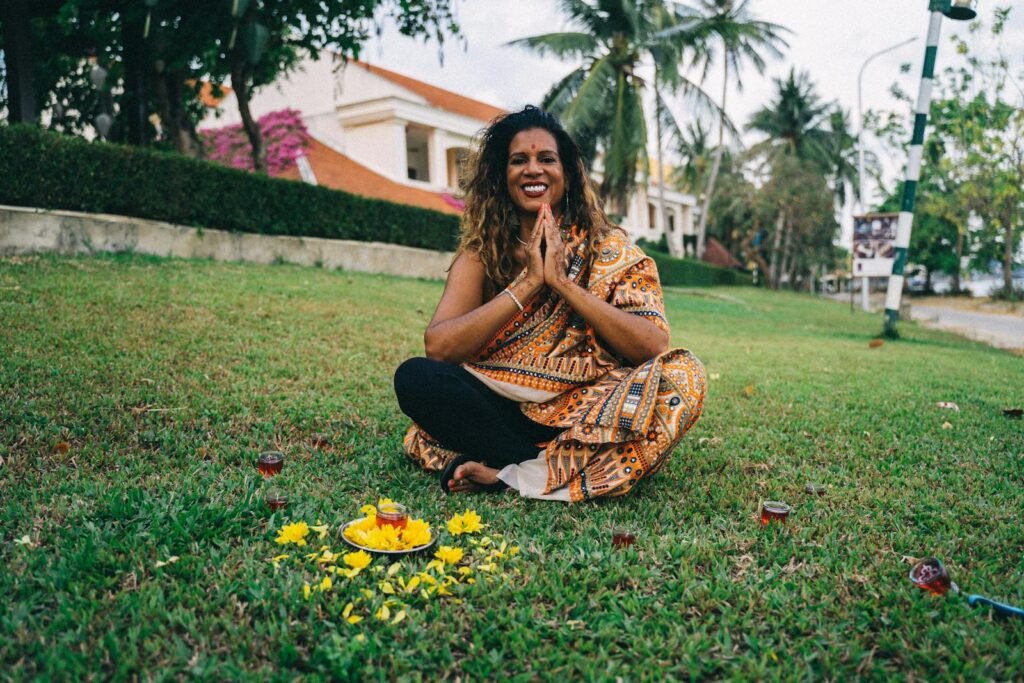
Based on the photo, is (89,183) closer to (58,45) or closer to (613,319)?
(58,45)

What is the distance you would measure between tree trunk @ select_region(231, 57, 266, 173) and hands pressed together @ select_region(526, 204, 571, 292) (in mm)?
9815

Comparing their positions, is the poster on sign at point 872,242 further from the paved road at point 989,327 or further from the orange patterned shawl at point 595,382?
the orange patterned shawl at point 595,382

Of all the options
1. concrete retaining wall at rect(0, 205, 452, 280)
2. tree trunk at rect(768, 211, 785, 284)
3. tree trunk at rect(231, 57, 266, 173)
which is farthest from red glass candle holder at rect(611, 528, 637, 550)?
tree trunk at rect(768, 211, 785, 284)

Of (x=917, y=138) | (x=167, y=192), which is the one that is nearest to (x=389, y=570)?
(x=167, y=192)

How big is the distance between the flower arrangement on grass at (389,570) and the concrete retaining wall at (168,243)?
751cm

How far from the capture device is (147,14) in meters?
8.94

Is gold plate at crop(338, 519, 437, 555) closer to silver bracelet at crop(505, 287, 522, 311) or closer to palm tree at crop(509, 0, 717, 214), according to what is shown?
silver bracelet at crop(505, 287, 522, 311)

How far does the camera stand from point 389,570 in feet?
6.73

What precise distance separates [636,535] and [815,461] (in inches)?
59.3

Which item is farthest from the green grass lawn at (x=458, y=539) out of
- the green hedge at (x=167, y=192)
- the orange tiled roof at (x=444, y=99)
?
the orange tiled roof at (x=444, y=99)

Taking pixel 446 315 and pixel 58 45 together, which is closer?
pixel 446 315

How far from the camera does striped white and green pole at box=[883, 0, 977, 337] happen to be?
10002 millimetres

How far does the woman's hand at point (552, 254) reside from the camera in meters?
2.79

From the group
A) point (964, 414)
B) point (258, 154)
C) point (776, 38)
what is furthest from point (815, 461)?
point (776, 38)
